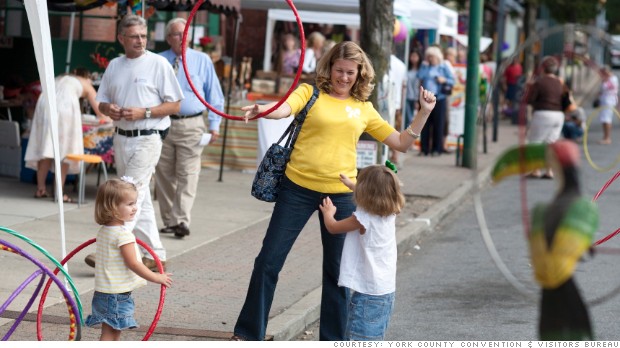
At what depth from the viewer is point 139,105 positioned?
814 centimetres

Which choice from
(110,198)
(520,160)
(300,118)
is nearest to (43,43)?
(110,198)

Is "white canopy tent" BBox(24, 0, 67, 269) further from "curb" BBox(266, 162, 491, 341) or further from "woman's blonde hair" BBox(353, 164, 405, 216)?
"woman's blonde hair" BBox(353, 164, 405, 216)

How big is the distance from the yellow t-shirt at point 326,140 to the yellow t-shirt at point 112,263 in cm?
111

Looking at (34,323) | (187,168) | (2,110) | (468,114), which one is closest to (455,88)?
(468,114)

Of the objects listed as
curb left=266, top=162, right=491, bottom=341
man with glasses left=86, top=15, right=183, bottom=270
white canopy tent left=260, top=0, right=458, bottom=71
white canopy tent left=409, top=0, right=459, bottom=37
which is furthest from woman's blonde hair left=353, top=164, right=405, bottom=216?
white canopy tent left=409, top=0, right=459, bottom=37

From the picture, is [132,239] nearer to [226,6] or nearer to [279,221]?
[279,221]

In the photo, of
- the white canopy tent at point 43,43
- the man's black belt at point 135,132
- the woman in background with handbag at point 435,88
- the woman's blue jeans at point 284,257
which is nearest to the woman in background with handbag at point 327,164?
the woman's blue jeans at point 284,257

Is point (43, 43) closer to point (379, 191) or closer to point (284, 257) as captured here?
point (284, 257)

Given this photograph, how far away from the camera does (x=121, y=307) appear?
5.69 meters

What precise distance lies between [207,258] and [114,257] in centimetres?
368

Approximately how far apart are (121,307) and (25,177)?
8052mm

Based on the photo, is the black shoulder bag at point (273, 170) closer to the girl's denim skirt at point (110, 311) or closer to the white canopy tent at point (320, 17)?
the girl's denim skirt at point (110, 311)

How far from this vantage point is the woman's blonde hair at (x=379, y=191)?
5.62 meters

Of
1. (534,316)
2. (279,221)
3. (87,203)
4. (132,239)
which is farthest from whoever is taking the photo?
(87,203)
